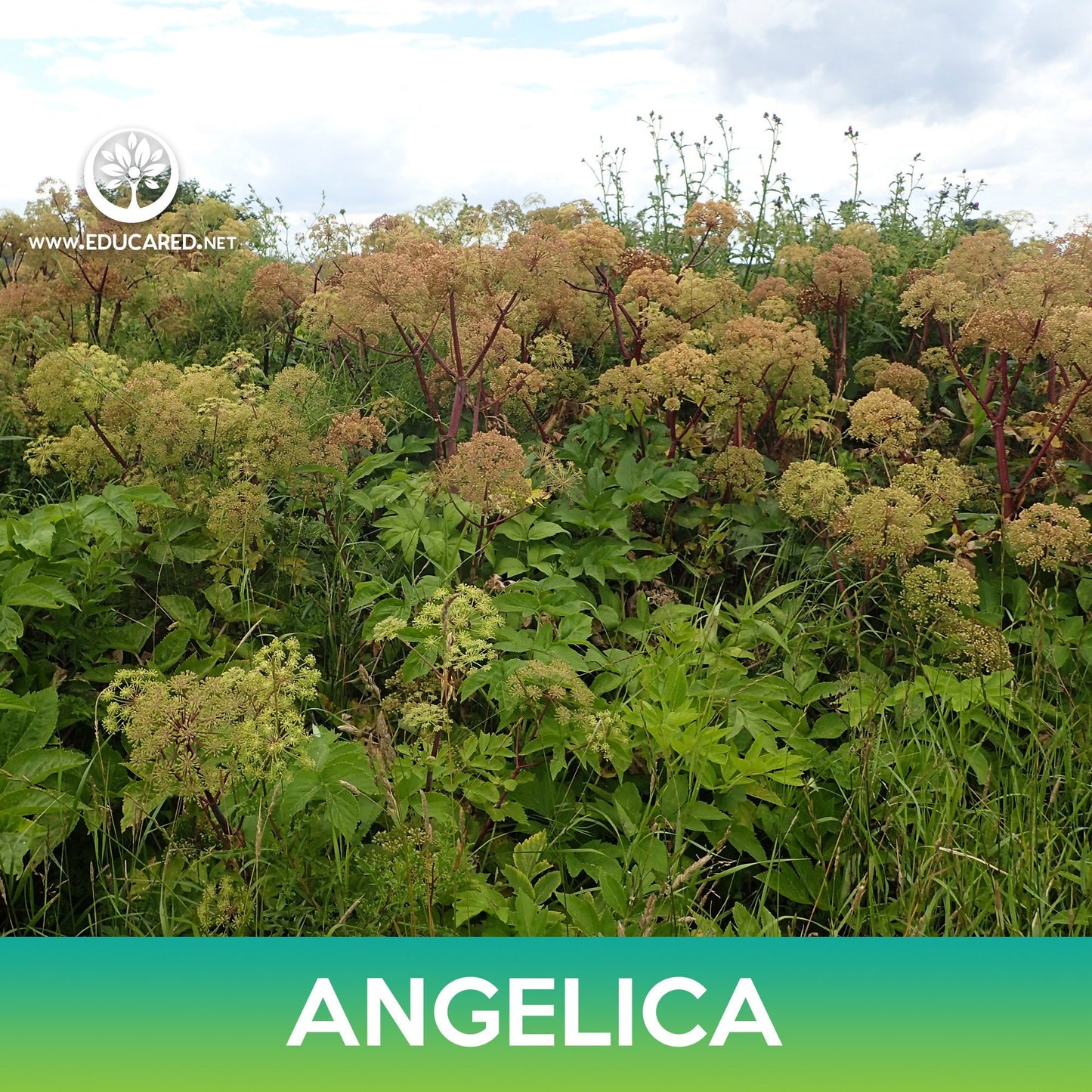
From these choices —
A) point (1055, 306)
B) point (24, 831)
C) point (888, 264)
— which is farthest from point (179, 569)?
point (888, 264)

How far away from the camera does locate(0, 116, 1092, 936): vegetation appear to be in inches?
99.0

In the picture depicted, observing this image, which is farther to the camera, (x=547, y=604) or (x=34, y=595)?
(x=547, y=604)

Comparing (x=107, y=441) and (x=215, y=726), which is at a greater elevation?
(x=107, y=441)

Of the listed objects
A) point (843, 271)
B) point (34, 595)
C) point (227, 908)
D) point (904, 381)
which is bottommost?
point (227, 908)

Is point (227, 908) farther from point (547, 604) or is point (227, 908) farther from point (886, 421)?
point (886, 421)

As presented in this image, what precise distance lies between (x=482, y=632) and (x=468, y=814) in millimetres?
625

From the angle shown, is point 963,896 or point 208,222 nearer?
point 963,896

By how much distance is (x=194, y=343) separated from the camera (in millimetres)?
5652

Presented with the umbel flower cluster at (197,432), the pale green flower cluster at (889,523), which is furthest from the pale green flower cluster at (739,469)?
the umbel flower cluster at (197,432)

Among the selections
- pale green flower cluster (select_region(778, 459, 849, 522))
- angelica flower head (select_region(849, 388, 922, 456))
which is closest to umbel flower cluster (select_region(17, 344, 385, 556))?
pale green flower cluster (select_region(778, 459, 849, 522))

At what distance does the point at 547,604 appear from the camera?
3.13 metres

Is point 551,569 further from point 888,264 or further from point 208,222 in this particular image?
point 208,222

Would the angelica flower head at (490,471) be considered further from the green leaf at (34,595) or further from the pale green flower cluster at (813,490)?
the green leaf at (34,595)

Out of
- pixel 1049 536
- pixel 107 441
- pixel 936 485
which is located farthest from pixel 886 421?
pixel 107 441
